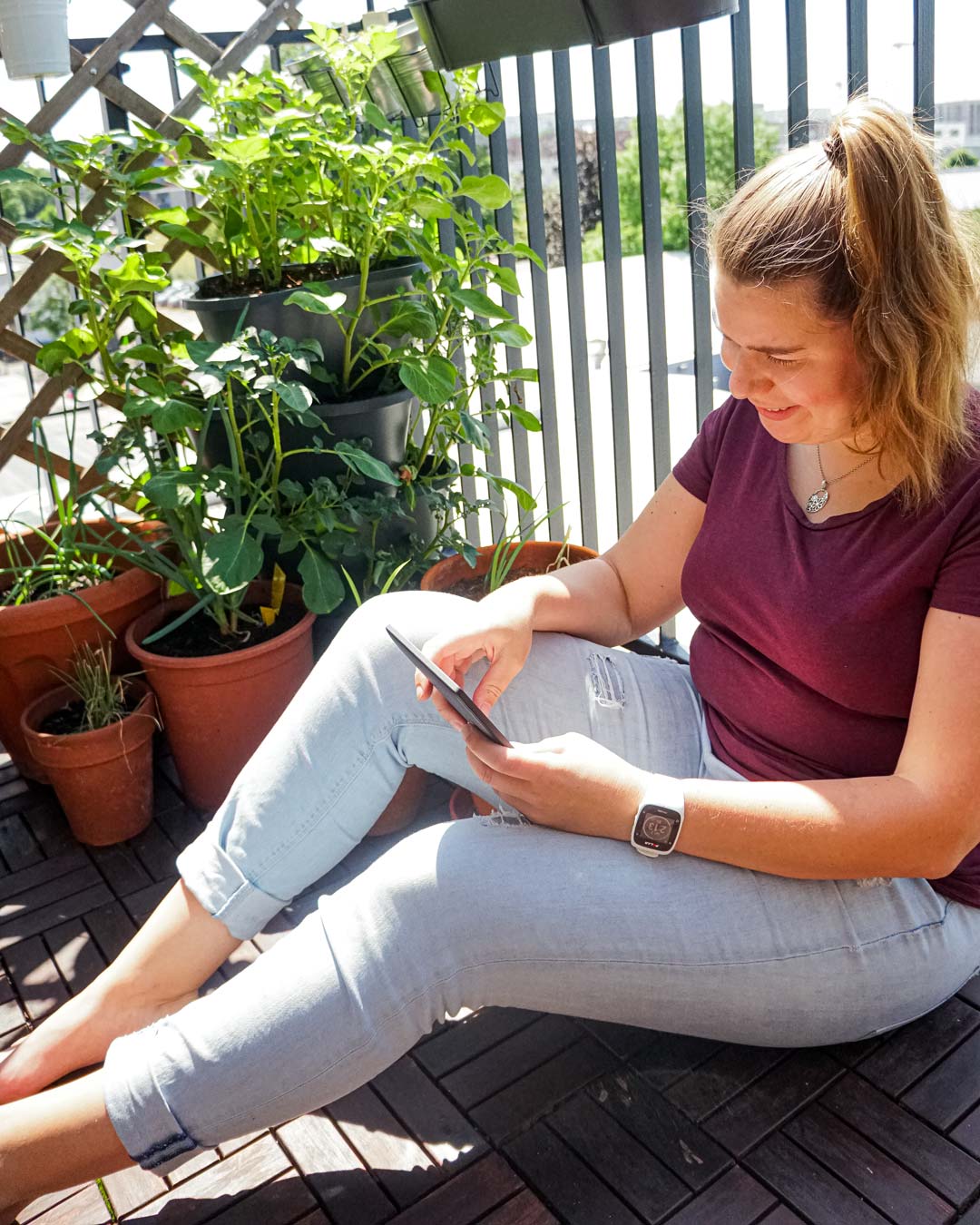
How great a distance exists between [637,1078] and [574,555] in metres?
1.01

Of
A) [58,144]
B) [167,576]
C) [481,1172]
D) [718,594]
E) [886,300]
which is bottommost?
[481,1172]

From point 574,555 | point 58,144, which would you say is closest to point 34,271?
point 58,144

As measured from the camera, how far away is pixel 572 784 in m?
1.10

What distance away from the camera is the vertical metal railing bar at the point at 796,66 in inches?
66.8

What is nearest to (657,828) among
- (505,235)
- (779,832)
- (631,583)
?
(779,832)

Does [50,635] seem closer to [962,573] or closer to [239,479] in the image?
[239,479]

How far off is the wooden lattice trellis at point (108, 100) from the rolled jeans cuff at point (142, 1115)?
1441 mm

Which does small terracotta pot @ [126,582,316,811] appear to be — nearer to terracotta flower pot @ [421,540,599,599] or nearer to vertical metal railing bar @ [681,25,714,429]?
terracotta flower pot @ [421,540,599,599]

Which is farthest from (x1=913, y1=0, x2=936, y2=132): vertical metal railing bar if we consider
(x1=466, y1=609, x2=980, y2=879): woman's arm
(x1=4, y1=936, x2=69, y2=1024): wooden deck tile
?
(x1=4, y1=936, x2=69, y2=1024): wooden deck tile

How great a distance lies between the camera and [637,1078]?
1324mm

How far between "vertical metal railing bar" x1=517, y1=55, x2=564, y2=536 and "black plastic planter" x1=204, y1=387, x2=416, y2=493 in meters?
0.35

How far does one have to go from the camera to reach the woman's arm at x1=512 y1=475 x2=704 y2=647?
Answer: 1453 mm

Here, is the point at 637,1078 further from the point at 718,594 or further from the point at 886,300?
the point at 886,300

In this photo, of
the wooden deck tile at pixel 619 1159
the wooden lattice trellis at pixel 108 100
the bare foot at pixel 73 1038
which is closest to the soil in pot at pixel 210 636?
the wooden lattice trellis at pixel 108 100
